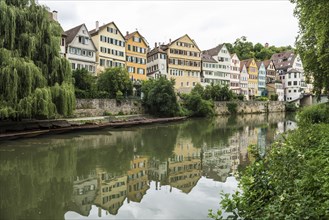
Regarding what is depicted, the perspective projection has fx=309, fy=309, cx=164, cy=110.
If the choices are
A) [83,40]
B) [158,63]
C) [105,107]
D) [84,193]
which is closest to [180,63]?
[158,63]

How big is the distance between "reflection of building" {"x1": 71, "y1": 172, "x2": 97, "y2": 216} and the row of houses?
29627 mm

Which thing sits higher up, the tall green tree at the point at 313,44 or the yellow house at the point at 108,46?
the yellow house at the point at 108,46

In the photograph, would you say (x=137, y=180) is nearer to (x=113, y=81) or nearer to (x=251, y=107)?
(x=113, y=81)

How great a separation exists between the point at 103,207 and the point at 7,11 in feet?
68.8

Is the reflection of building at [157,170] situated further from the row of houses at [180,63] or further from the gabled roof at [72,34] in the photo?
the gabled roof at [72,34]

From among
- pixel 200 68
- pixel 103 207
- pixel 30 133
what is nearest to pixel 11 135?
pixel 30 133

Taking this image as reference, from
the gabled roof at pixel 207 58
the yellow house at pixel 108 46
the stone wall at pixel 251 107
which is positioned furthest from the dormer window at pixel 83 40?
the gabled roof at pixel 207 58

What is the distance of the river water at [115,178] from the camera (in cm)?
970

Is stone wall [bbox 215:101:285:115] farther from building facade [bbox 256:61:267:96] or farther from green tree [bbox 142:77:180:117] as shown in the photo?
green tree [bbox 142:77:180:117]

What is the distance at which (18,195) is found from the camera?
11.0 m

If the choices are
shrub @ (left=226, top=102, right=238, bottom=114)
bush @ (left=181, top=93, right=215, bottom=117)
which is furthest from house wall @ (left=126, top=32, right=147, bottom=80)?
shrub @ (left=226, top=102, right=238, bottom=114)

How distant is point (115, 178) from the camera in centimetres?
1363

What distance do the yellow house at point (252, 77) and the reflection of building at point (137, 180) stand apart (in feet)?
230

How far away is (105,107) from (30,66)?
18.1m
